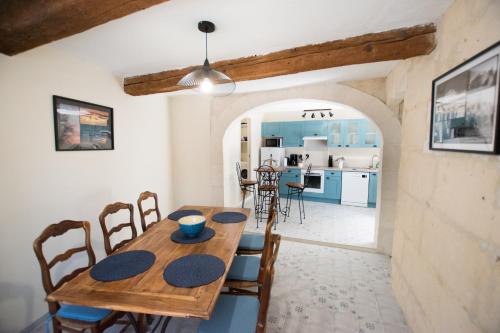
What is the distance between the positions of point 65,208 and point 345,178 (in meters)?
5.01

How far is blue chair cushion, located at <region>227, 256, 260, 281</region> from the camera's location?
1.60 m

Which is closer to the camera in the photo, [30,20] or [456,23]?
[30,20]

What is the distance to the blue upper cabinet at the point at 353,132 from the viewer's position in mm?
4938

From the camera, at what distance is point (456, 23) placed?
4.06 ft

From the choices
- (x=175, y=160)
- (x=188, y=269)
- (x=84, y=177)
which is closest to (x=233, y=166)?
(x=175, y=160)

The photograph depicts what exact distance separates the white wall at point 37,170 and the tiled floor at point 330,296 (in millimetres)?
Result: 437

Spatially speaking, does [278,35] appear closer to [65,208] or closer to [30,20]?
[30,20]

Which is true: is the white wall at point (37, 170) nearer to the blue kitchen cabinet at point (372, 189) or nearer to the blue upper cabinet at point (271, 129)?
the blue upper cabinet at point (271, 129)

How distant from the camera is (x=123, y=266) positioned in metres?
1.24

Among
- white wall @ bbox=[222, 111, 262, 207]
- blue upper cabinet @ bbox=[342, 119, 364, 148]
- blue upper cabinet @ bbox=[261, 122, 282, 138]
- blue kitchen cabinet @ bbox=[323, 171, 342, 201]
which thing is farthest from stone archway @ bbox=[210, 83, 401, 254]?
blue upper cabinet @ bbox=[261, 122, 282, 138]

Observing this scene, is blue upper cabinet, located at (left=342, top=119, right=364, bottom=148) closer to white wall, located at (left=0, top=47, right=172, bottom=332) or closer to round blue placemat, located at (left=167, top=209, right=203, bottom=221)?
round blue placemat, located at (left=167, top=209, right=203, bottom=221)

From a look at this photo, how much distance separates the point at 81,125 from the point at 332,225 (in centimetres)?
393

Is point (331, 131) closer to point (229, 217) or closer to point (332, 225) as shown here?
point (332, 225)

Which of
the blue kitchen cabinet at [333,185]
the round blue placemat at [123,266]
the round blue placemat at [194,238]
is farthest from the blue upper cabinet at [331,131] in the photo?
the round blue placemat at [123,266]
